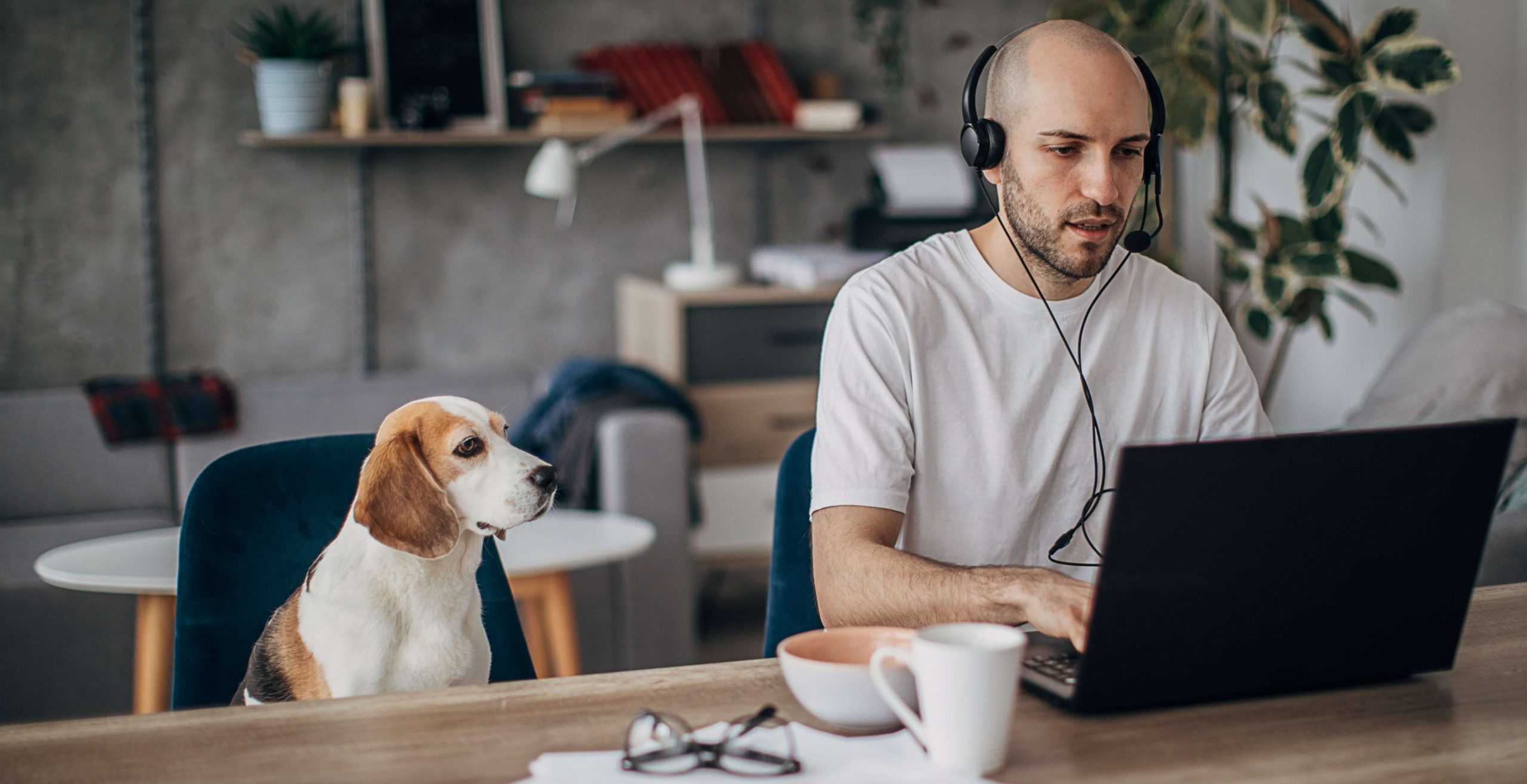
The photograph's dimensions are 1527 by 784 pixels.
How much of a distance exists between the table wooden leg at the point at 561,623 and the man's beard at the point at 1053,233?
84cm

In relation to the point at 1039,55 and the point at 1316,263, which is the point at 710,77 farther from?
the point at 1039,55

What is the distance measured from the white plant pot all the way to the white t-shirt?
7.48 ft

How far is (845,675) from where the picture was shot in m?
0.84

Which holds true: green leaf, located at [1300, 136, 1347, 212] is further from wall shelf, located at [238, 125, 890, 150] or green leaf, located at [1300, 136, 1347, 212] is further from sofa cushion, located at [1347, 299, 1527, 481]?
wall shelf, located at [238, 125, 890, 150]

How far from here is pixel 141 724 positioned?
90 cm

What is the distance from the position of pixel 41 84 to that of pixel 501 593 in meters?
2.79

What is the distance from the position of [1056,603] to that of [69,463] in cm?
275

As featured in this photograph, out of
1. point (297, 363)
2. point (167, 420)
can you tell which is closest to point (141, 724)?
point (167, 420)

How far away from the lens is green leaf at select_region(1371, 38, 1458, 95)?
8.45ft

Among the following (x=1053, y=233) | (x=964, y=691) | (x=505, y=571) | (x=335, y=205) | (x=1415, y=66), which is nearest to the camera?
(x=964, y=691)

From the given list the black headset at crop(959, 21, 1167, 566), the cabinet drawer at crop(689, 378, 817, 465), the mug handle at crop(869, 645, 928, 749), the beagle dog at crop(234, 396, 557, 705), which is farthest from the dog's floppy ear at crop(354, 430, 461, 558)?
the cabinet drawer at crop(689, 378, 817, 465)

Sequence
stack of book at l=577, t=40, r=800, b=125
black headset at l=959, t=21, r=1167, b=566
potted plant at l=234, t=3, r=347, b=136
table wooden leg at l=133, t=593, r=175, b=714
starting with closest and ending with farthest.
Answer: table wooden leg at l=133, t=593, r=175, b=714, black headset at l=959, t=21, r=1167, b=566, potted plant at l=234, t=3, r=347, b=136, stack of book at l=577, t=40, r=800, b=125

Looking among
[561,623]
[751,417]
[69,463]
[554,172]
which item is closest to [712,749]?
[561,623]

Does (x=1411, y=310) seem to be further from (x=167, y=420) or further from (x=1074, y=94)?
(x=167, y=420)
